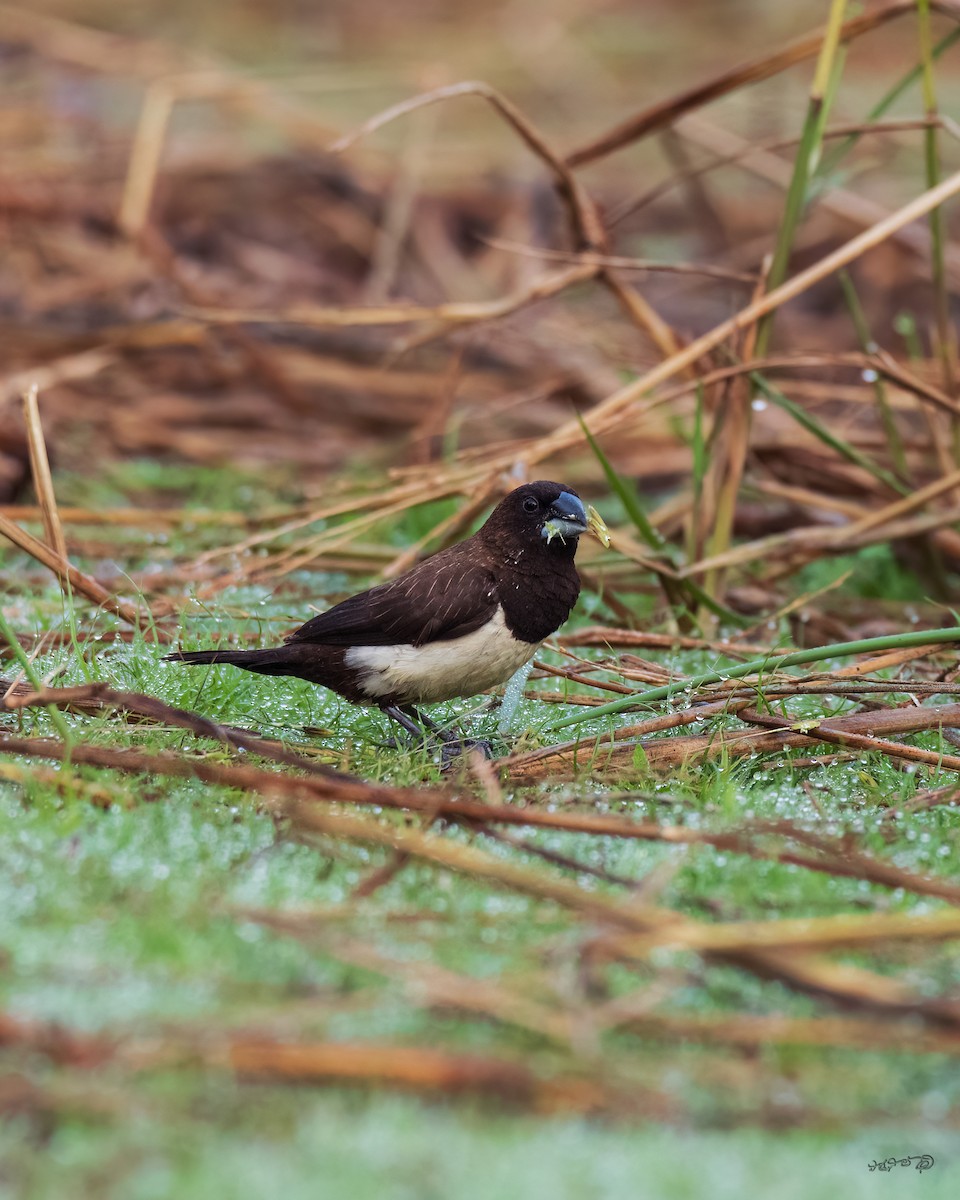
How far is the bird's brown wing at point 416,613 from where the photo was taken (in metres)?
2.98

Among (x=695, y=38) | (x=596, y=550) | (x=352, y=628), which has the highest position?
(x=695, y=38)

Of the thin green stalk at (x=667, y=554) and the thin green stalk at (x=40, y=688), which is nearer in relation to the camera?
the thin green stalk at (x=40, y=688)

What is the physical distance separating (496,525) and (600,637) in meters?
0.42

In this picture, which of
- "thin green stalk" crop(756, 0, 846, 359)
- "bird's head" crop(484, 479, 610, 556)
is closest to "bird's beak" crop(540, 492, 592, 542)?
"bird's head" crop(484, 479, 610, 556)

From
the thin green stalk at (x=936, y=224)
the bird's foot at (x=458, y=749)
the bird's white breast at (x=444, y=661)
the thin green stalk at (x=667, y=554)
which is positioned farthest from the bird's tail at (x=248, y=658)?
the thin green stalk at (x=936, y=224)

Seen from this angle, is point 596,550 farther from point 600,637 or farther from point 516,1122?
point 516,1122

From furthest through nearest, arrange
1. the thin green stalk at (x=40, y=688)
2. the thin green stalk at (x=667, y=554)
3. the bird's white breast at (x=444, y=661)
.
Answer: the thin green stalk at (x=667, y=554) → the bird's white breast at (x=444, y=661) → the thin green stalk at (x=40, y=688)

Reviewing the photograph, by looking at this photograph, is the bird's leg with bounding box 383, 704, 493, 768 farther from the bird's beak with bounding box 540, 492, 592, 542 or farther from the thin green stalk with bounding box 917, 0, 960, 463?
the thin green stalk with bounding box 917, 0, 960, 463

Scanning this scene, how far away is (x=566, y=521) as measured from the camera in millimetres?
3104

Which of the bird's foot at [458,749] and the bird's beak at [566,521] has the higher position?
the bird's beak at [566,521]

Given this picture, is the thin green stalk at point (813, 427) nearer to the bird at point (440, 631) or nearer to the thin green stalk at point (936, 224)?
the thin green stalk at point (936, 224)

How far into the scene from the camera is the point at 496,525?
321 cm

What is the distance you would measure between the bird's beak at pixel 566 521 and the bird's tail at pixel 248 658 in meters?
0.61

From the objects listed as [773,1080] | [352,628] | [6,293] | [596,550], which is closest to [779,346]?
[596,550]
